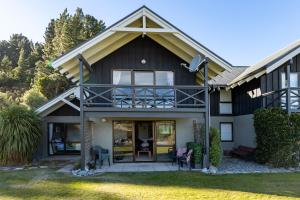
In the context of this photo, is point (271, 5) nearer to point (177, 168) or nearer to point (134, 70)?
point (134, 70)

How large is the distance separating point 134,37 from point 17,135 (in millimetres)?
7425

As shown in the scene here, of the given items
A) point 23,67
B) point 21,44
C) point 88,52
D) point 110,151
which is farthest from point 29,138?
point 21,44

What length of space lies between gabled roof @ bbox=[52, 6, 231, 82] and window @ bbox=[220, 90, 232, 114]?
4.75m

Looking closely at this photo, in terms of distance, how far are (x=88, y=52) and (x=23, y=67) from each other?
4590 centimetres

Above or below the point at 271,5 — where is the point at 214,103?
below

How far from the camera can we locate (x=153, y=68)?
1517 centimetres

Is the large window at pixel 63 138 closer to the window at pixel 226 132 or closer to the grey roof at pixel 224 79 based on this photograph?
the grey roof at pixel 224 79

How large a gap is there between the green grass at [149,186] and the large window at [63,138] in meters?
5.74

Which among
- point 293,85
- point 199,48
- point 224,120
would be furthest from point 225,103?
point 199,48

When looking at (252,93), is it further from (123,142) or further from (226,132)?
(123,142)

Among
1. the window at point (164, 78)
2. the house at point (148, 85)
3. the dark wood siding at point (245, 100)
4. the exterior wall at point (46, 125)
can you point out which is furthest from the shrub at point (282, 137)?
the exterior wall at point (46, 125)

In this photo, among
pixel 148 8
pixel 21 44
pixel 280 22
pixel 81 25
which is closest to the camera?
pixel 148 8

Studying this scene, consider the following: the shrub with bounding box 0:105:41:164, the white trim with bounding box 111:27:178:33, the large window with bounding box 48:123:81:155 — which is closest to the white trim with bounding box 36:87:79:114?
the shrub with bounding box 0:105:41:164

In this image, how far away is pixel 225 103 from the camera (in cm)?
2002
